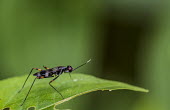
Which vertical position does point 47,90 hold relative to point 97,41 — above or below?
below

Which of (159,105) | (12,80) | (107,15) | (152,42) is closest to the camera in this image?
(12,80)

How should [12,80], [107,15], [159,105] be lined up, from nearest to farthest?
1. [12,80]
2. [159,105]
3. [107,15]

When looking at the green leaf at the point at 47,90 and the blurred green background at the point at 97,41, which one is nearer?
the green leaf at the point at 47,90


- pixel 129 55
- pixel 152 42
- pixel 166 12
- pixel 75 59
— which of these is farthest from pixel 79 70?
pixel 166 12

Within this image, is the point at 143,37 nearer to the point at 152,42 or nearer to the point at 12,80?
the point at 152,42

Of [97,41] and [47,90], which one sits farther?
[97,41]
